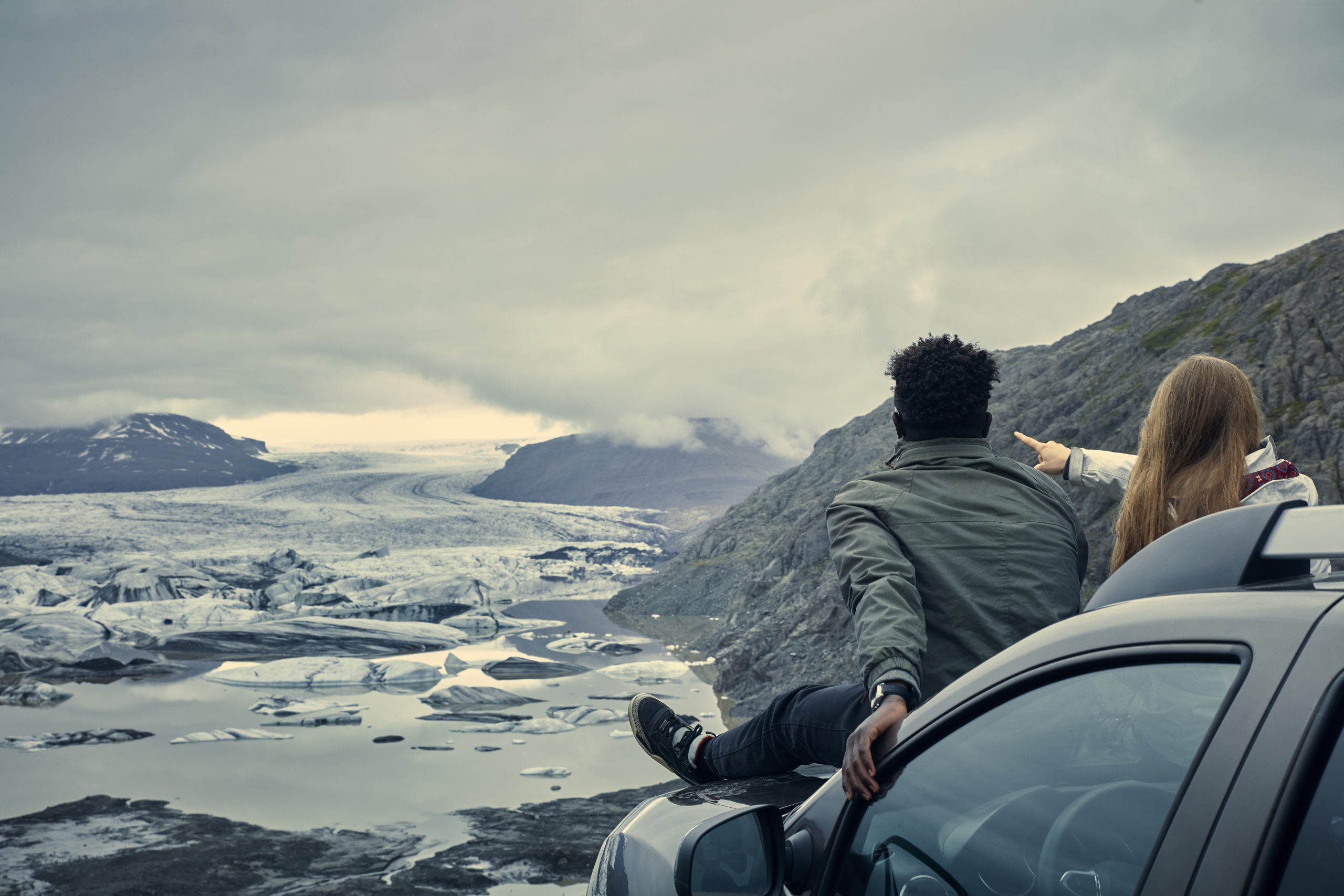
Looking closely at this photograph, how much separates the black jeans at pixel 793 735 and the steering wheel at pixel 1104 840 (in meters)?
0.68

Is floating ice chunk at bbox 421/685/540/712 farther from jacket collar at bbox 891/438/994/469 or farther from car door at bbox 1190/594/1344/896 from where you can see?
car door at bbox 1190/594/1344/896

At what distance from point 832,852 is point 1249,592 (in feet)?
2.76


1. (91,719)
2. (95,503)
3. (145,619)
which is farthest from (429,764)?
(95,503)

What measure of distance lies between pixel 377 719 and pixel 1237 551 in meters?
13.8

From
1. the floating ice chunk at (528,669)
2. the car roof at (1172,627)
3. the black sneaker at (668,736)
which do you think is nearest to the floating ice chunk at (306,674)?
the floating ice chunk at (528,669)

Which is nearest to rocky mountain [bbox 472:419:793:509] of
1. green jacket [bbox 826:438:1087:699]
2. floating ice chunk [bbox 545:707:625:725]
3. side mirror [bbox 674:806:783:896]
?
floating ice chunk [bbox 545:707:625:725]

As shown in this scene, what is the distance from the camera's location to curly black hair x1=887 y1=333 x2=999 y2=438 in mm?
2270

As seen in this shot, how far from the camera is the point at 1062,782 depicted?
4.16ft

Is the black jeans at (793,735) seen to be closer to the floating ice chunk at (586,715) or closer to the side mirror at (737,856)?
the side mirror at (737,856)

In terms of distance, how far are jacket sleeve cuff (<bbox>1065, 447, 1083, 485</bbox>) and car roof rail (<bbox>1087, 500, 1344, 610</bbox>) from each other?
1.47 m

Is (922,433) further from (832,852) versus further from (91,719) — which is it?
(91,719)

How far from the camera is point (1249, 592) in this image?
3.40 feet

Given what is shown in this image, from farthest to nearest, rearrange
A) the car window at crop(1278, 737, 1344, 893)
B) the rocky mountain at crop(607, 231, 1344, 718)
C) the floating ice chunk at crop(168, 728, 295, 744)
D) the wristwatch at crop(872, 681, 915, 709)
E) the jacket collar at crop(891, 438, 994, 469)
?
the floating ice chunk at crop(168, 728, 295, 744), the rocky mountain at crop(607, 231, 1344, 718), the jacket collar at crop(891, 438, 994, 469), the wristwatch at crop(872, 681, 915, 709), the car window at crop(1278, 737, 1344, 893)

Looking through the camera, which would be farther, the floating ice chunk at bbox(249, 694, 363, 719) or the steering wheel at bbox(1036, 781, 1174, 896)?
the floating ice chunk at bbox(249, 694, 363, 719)
